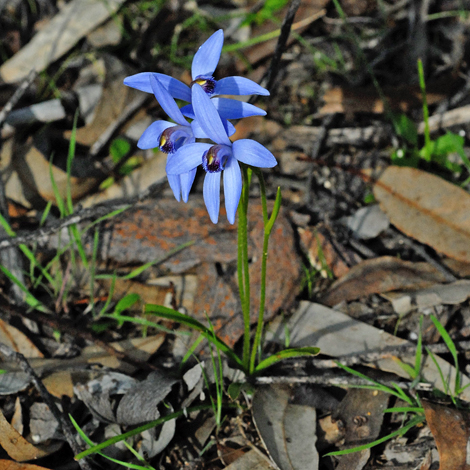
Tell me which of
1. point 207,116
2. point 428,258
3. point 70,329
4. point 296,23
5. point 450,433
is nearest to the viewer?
point 207,116

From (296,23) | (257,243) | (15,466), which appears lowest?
(15,466)

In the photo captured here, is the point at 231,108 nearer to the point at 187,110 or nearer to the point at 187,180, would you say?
the point at 187,110

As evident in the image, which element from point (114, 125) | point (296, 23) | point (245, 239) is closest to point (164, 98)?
point (245, 239)

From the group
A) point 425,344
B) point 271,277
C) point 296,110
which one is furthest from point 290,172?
point 425,344

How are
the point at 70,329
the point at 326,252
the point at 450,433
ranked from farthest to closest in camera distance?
the point at 326,252 → the point at 70,329 → the point at 450,433

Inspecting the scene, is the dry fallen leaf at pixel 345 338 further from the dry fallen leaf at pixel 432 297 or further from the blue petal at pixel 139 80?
the blue petal at pixel 139 80

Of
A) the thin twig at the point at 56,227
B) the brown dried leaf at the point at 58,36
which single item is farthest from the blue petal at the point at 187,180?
the brown dried leaf at the point at 58,36

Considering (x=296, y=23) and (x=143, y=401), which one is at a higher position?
(x=296, y=23)

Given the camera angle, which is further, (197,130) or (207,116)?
(197,130)

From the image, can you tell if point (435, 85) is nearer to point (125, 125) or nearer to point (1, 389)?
point (125, 125)
